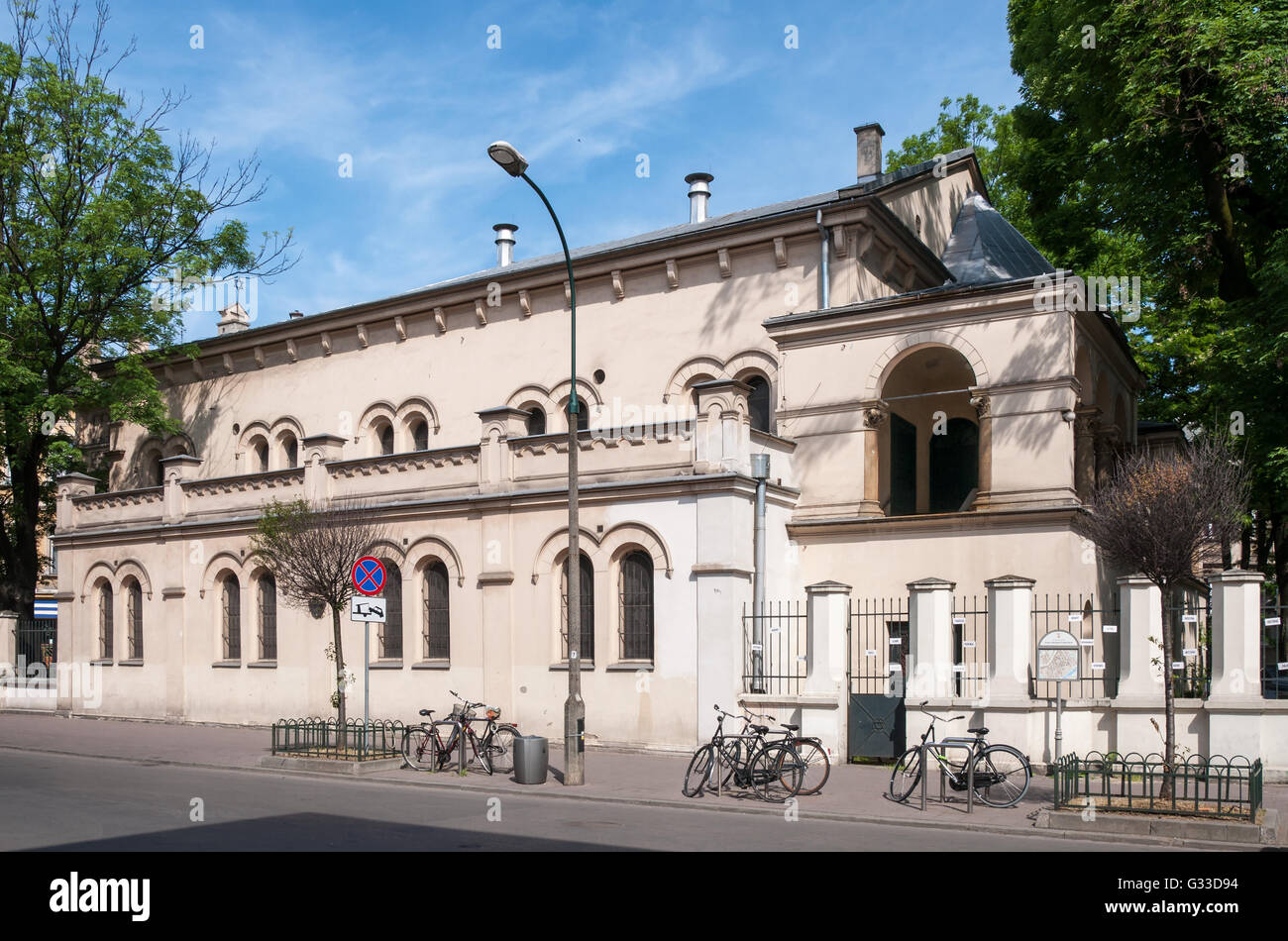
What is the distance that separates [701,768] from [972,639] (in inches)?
272

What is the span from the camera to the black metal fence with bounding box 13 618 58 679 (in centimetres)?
3019

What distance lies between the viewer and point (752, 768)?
1521 centimetres

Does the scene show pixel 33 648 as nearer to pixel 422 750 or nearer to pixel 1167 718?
pixel 422 750

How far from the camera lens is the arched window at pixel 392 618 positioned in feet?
78.1

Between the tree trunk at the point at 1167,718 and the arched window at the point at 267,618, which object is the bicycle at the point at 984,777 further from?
the arched window at the point at 267,618

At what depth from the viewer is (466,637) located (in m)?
22.4

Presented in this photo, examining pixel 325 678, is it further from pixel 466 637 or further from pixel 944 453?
pixel 944 453

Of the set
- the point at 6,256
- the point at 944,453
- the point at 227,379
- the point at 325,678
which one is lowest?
the point at 325,678

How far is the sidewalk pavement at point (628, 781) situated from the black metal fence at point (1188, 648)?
2.18 meters

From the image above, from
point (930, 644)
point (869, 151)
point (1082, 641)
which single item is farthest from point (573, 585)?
point (869, 151)

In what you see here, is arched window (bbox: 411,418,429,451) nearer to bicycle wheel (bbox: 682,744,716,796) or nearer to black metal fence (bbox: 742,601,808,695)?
black metal fence (bbox: 742,601,808,695)
